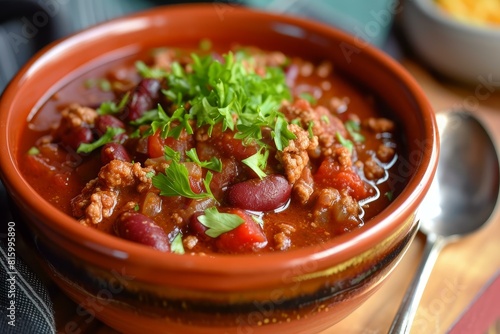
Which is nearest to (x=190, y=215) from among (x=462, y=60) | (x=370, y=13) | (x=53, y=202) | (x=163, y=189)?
(x=163, y=189)

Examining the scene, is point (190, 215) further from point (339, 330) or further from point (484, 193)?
point (484, 193)

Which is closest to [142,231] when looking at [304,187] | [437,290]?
[304,187]

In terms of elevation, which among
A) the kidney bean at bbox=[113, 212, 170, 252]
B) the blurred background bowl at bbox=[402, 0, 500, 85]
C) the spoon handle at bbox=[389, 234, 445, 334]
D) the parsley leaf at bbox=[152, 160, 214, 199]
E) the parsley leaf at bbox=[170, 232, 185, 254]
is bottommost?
the spoon handle at bbox=[389, 234, 445, 334]

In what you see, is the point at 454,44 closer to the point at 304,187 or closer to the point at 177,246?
the point at 304,187

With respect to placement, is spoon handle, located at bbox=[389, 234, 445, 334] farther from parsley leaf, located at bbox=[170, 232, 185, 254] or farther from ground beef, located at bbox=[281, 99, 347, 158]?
parsley leaf, located at bbox=[170, 232, 185, 254]

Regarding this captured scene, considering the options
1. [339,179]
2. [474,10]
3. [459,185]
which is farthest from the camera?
[474,10]

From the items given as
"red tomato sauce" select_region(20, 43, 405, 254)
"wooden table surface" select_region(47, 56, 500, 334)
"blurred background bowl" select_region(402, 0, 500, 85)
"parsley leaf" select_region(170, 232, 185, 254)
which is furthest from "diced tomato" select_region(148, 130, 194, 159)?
"blurred background bowl" select_region(402, 0, 500, 85)

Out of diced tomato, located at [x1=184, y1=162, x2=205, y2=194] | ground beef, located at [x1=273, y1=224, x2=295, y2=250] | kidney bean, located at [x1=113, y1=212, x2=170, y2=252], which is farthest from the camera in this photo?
diced tomato, located at [x1=184, y1=162, x2=205, y2=194]
